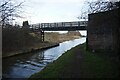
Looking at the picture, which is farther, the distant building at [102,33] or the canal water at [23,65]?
the distant building at [102,33]

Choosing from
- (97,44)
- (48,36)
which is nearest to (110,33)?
(97,44)

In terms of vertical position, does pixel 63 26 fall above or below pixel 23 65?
above

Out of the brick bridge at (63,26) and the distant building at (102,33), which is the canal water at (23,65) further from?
the brick bridge at (63,26)

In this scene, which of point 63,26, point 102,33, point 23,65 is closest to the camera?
point 23,65

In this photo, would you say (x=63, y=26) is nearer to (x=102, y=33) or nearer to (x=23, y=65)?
(x=102, y=33)

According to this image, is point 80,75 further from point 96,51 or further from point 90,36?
point 90,36

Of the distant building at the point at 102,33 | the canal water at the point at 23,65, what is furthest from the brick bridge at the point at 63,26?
the canal water at the point at 23,65

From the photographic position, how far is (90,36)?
68.2 feet

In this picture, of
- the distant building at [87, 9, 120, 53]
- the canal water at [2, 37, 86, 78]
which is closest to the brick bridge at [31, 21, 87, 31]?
the distant building at [87, 9, 120, 53]

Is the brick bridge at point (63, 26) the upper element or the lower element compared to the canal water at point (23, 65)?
upper

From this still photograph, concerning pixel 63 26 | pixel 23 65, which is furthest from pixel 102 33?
pixel 63 26

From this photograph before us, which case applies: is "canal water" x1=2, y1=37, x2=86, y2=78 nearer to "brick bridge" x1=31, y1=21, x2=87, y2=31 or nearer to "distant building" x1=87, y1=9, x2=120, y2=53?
"distant building" x1=87, y1=9, x2=120, y2=53

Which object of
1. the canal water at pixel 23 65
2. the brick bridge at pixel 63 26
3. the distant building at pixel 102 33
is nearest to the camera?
the canal water at pixel 23 65

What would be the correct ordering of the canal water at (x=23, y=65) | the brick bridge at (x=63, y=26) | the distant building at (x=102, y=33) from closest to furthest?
the canal water at (x=23, y=65) → the distant building at (x=102, y=33) → the brick bridge at (x=63, y=26)
